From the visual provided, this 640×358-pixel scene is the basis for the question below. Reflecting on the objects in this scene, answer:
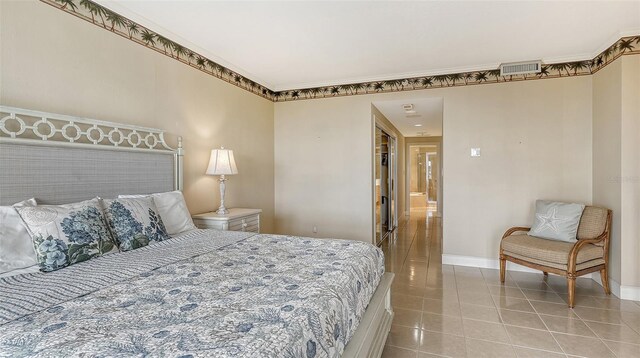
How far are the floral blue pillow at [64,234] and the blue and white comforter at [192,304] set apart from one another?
0.06m

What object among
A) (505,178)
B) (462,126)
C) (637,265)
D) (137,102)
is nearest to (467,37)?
(462,126)

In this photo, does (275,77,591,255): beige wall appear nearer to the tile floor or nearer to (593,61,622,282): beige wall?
(593,61,622,282): beige wall

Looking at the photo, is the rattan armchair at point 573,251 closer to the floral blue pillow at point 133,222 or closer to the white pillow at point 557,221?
the white pillow at point 557,221

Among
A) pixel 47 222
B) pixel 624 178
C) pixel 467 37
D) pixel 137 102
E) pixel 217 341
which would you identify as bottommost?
pixel 217 341

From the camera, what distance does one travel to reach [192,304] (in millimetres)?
1184

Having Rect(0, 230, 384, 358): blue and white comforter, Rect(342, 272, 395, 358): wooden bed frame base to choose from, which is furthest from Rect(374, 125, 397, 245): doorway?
Rect(0, 230, 384, 358): blue and white comforter

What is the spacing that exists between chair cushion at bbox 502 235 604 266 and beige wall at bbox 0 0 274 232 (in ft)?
10.4

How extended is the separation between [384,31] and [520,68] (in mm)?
1898

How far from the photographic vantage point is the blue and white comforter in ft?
2.95

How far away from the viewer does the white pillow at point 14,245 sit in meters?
1.52

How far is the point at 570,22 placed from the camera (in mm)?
2680

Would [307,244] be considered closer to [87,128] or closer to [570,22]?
[87,128]

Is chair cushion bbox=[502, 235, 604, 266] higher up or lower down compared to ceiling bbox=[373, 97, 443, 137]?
lower down

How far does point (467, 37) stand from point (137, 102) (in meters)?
3.08
